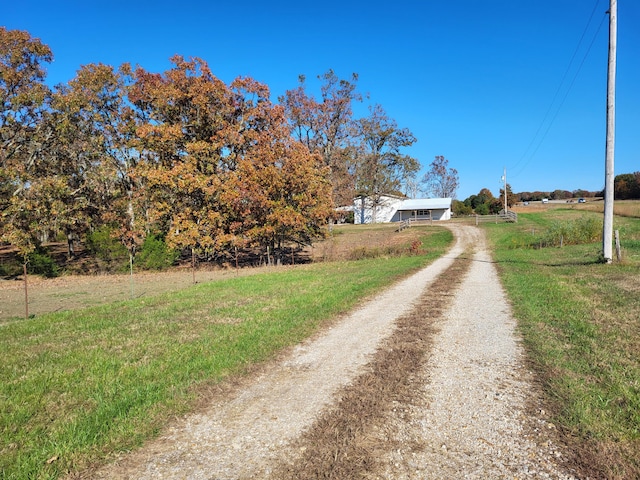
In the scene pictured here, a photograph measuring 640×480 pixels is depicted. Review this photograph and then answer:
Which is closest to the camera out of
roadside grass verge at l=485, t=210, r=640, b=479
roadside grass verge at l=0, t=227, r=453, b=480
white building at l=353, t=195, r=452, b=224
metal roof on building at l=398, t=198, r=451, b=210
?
roadside grass verge at l=485, t=210, r=640, b=479

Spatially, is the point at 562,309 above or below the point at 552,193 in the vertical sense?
below

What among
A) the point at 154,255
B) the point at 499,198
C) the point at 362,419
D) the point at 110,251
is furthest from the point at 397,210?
the point at 362,419

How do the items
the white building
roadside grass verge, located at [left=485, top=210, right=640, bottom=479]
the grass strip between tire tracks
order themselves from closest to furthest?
1. the grass strip between tire tracks
2. roadside grass verge, located at [left=485, top=210, right=640, bottom=479]
3. the white building

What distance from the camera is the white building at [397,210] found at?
6362cm

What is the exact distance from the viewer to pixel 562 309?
818 centimetres

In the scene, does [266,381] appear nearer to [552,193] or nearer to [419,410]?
[419,410]

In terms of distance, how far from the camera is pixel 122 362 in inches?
220

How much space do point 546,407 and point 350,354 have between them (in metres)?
2.57

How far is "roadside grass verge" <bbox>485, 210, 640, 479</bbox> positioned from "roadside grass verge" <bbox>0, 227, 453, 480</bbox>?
359 cm

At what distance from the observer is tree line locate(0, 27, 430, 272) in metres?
23.1

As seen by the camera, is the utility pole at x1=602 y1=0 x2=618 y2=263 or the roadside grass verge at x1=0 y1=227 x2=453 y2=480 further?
the utility pole at x1=602 y1=0 x2=618 y2=263

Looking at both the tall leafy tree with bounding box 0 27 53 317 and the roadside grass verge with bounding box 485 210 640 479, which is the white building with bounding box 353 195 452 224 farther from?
the roadside grass verge with bounding box 485 210 640 479

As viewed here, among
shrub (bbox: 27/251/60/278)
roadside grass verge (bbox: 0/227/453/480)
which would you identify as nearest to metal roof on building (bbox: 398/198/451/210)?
shrub (bbox: 27/251/60/278)

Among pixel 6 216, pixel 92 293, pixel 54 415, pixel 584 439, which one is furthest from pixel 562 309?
pixel 6 216
